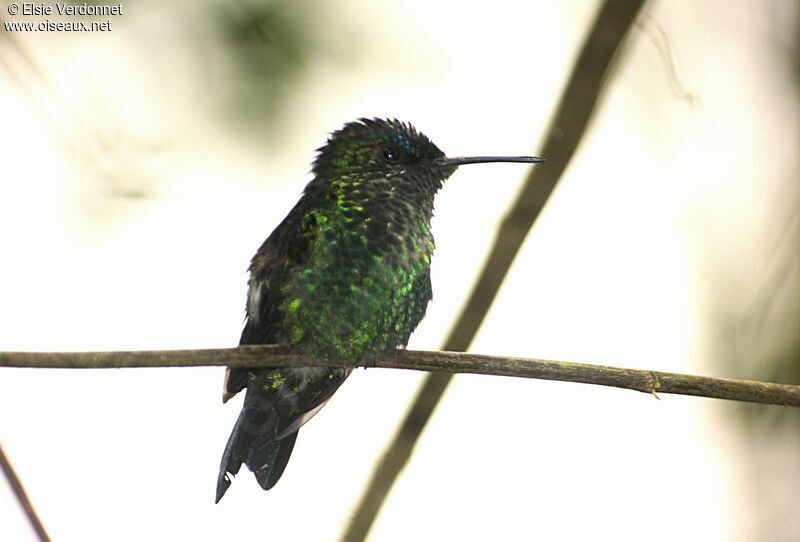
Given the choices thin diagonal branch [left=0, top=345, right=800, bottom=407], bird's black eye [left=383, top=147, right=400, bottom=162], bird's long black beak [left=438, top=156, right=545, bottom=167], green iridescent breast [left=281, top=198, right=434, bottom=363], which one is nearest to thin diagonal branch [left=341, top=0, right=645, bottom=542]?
bird's long black beak [left=438, top=156, right=545, bottom=167]

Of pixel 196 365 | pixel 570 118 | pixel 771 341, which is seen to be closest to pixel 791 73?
pixel 771 341

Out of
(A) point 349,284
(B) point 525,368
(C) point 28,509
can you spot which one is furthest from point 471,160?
(C) point 28,509

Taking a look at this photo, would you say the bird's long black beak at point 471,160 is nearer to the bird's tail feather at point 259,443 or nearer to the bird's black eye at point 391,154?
the bird's black eye at point 391,154

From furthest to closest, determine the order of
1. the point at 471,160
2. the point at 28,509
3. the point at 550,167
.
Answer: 1. the point at 471,160
2. the point at 550,167
3. the point at 28,509

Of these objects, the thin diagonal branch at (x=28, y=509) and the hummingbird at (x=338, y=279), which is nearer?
the thin diagonal branch at (x=28, y=509)

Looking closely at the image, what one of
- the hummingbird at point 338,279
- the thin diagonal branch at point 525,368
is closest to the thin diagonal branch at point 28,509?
the thin diagonal branch at point 525,368

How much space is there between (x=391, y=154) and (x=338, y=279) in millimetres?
451

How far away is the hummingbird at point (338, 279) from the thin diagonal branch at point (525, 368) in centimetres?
43

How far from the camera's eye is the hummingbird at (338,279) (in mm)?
2266

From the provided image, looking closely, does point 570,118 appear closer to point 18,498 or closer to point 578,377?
point 578,377

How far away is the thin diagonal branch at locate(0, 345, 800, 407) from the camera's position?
168cm

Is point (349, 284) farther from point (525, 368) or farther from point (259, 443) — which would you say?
point (525, 368)

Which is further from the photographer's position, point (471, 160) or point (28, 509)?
point (471, 160)

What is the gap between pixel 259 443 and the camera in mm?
2271
